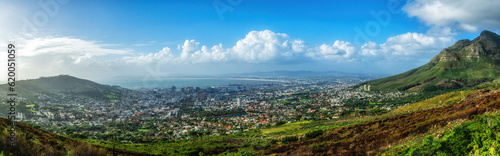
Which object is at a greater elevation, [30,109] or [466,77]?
[466,77]

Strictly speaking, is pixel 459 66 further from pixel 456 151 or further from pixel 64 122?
pixel 64 122

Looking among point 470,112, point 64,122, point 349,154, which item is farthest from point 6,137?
point 64,122

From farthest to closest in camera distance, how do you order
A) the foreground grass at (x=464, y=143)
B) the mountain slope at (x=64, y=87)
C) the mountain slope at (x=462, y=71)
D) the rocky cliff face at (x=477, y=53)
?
the rocky cliff face at (x=477, y=53)
the mountain slope at (x=64, y=87)
the mountain slope at (x=462, y=71)
the foreground grass at (x=464, y=143)

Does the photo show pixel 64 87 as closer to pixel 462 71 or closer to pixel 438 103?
pixel 438 103

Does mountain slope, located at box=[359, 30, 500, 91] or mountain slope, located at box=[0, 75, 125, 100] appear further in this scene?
mountain slope, located at box=[0, 75, 125, 100]

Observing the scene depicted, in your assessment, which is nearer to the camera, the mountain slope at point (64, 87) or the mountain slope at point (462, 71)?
the mountain slope at point (462, 71)

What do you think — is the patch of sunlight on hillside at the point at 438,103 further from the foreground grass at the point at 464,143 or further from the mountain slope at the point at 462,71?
the mountain slope at the point at 462,71

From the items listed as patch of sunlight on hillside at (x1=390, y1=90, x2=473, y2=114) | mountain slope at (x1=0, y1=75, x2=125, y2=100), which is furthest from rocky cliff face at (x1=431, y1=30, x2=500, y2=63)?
mountain slope at (x1=0, y1=75, x2=125, y2=100)

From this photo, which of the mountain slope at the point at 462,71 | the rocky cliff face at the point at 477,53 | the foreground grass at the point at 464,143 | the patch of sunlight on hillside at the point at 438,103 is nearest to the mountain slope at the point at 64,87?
the patch of sunlight on hillside at the point at 438,103

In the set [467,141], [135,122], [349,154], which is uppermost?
[467,141]

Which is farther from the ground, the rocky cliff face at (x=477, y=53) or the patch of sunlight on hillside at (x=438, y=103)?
the rocky cliff face at (x=477, y=53)

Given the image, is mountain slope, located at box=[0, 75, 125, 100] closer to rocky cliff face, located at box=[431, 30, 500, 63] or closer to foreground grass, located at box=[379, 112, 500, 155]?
foreground grass, located at box=[379, 112, 500, 155]
